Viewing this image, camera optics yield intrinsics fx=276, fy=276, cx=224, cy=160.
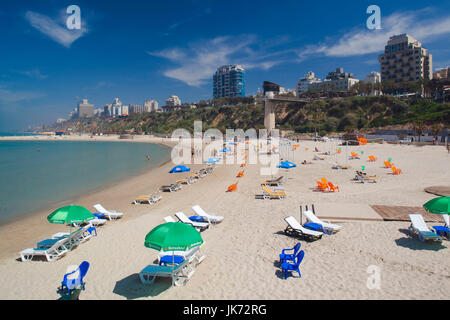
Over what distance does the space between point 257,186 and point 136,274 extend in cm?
923

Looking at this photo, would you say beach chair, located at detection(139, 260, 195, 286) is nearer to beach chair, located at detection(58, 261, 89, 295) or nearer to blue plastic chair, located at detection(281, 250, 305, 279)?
beach chair, located at detection(58, 261, 89, 295)

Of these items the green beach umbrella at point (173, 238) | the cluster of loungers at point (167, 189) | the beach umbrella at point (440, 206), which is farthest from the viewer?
the cluster of loungers at point (167, 189)

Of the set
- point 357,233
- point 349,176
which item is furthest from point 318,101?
point 357,233

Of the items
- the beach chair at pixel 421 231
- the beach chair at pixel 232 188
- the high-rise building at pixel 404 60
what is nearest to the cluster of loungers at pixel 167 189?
the beach chair at pixel 232 188

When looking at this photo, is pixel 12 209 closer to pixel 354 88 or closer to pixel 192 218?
pixel 192 218

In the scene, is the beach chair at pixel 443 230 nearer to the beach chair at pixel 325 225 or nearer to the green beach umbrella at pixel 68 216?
the beach chair at pixel 325 225

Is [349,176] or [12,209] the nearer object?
[12,209]

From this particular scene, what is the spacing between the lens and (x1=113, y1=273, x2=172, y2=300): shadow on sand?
521 centimetres

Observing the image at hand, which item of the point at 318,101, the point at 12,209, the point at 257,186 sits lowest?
the point at 12,209

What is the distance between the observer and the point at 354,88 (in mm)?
Result: 77062

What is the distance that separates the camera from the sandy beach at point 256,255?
515 cm

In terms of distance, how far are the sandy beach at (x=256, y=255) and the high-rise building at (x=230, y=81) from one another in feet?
455

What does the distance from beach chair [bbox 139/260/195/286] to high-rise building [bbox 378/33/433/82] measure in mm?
96048

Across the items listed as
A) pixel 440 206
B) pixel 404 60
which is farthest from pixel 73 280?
pixel 404 60
